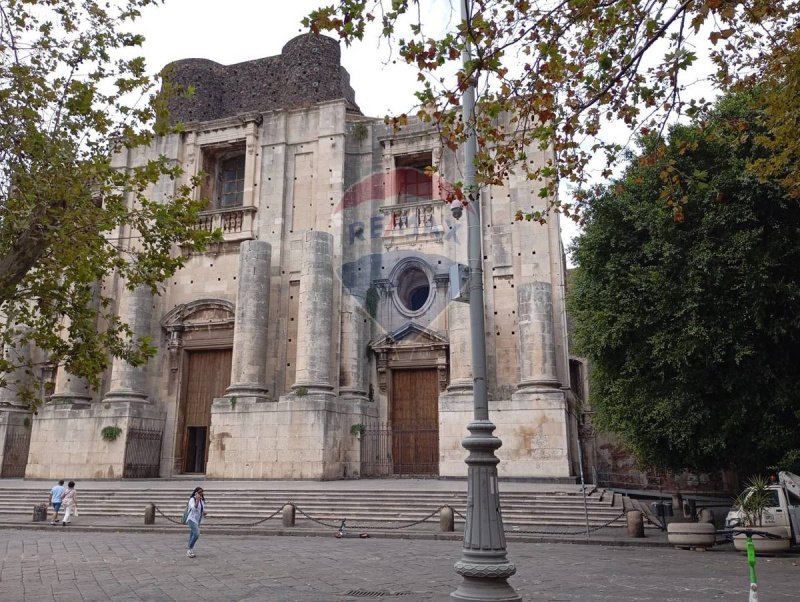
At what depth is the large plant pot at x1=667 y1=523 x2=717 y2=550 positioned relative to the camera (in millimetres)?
11812

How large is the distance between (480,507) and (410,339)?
54.9ft

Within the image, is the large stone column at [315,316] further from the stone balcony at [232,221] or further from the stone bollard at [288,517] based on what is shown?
the stone bollard at [288,517]

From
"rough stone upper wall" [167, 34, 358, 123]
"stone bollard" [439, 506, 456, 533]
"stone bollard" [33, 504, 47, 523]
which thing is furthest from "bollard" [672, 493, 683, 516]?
"rough stone upper wall" [167, 34, 358, 123]

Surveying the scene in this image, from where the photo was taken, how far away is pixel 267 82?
1152 inches

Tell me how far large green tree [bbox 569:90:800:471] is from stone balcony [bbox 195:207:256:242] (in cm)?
1377

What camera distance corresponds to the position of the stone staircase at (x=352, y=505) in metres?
14.9

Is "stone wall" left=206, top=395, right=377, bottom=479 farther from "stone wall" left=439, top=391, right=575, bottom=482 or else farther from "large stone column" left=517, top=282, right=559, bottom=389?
"large stone column" left=517, top=282, right=559, bottom=389

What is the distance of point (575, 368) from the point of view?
2870 cm

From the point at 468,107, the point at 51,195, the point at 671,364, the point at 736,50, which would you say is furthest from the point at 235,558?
the point at 736,50

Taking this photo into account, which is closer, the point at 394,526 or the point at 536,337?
the point at 394,526

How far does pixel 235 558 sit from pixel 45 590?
127 inches

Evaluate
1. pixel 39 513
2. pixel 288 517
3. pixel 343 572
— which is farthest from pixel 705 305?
pixel 39 513

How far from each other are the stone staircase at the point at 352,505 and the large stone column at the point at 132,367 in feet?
14.7

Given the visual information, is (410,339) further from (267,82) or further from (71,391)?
(267,82)
